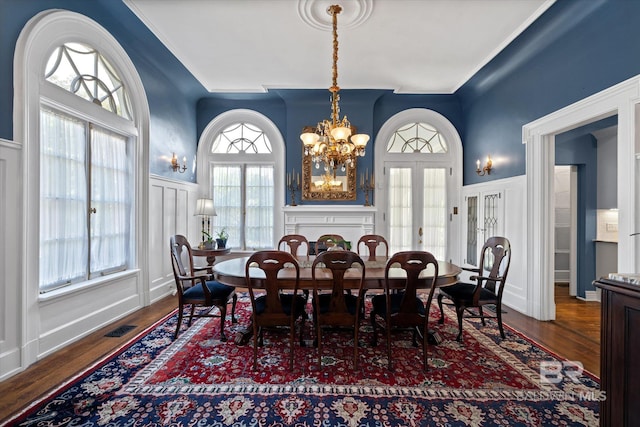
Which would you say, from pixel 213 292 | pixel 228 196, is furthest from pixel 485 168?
pixel 228 196

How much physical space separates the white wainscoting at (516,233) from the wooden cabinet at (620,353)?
2.73 metres

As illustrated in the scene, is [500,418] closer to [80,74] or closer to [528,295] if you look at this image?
[528,295]

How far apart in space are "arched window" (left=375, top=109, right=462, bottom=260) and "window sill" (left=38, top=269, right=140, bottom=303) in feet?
13.5

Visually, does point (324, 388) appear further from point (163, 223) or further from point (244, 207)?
point (244, 207)

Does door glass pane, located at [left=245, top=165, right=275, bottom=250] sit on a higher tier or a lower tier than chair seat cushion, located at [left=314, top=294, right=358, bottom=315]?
higher

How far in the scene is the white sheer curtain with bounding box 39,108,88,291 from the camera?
8.70 feet

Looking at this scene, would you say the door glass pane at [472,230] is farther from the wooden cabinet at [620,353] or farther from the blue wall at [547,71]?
the wooden cabinet at [620,353]

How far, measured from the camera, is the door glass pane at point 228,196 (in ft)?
18.9

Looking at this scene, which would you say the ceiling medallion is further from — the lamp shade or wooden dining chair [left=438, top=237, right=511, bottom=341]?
the lamp shade

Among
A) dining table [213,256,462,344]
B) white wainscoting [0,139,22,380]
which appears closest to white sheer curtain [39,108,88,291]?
white wainscoting [0,139,22,380]

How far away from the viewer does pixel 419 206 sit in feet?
18.7

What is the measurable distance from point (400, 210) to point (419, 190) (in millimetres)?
520

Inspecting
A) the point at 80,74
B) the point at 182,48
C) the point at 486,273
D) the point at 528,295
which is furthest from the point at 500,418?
the point at 182,48

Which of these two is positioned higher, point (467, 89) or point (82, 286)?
point (467, 89)
